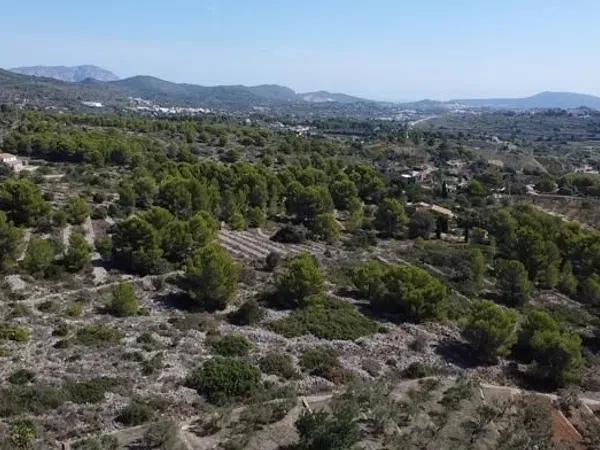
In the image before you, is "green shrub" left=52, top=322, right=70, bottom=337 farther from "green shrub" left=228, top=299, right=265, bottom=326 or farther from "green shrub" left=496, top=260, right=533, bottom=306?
"green shrub" left=496, top=260, right=533, bottom=306

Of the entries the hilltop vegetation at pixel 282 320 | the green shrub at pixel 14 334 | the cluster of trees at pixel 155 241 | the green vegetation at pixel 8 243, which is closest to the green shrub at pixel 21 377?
the hilltop vegetation at pixel 282 320

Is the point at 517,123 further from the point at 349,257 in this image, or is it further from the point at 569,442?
the point at 569,442

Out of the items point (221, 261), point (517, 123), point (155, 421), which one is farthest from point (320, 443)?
point (517, 123)

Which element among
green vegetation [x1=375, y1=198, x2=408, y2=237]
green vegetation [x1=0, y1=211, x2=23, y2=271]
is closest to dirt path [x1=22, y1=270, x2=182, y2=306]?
green vegetation [x1=0, y1=211, x2=23, y2=271]

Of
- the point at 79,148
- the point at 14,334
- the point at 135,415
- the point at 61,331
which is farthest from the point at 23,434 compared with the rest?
the point at 79,148

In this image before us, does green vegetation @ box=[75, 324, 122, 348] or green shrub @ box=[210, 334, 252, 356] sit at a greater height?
green vegetation @ box=[75, 324, 122, 348]

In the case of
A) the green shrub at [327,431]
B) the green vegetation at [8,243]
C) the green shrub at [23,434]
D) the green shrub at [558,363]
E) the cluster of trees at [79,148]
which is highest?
the cluster of trees at [79,148]

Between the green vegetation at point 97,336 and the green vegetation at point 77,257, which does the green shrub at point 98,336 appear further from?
the green vegetation at point 77,257

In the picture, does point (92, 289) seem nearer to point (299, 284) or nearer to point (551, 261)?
point (299, 284)
